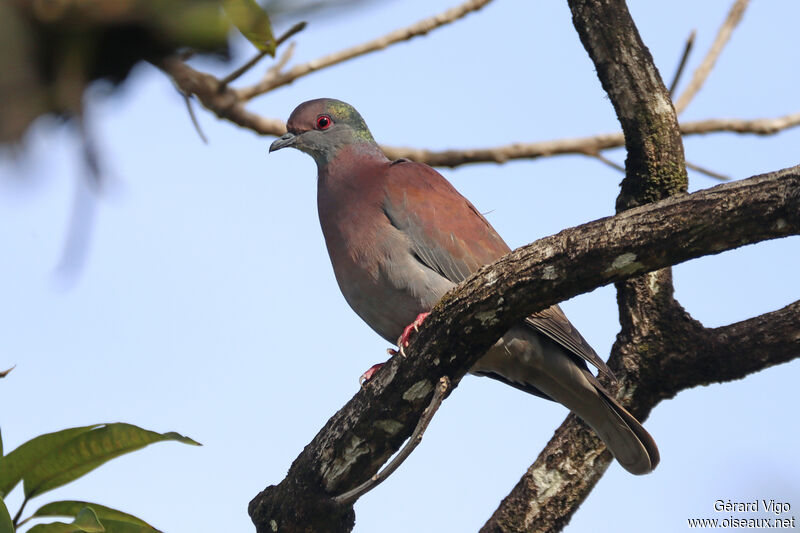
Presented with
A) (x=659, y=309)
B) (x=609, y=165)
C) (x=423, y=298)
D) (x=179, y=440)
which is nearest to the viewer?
(x=179, y=440)

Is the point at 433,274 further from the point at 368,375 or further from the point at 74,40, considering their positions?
the point at 74,40

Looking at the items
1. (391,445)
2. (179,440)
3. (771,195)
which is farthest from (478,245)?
(179,440)

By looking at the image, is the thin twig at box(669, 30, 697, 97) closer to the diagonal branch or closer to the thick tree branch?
the diagonal branch

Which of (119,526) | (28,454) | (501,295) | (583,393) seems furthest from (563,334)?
(28,454)

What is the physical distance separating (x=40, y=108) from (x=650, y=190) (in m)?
3.94

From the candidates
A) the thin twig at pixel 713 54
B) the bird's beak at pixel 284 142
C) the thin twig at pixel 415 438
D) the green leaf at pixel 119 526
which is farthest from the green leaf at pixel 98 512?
the thin twig at pixel 713 54

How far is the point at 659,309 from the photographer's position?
4.22 meters

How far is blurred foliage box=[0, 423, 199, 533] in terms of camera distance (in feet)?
7.98

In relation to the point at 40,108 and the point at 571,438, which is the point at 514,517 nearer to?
the point at 571,438

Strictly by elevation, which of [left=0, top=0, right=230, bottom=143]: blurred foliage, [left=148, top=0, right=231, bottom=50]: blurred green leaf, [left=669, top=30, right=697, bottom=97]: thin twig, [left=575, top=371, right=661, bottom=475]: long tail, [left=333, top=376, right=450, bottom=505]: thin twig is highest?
Result: [left=669, top=30, right=697, bottom=97]: thin twig

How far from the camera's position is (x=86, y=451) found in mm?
2471

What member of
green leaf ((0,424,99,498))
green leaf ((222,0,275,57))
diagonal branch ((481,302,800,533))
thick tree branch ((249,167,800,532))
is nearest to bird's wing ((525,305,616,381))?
diagonal branch ((481,302,800,533))

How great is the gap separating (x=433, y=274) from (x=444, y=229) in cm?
28

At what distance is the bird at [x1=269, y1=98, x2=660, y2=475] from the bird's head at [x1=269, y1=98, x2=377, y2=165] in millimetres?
332
